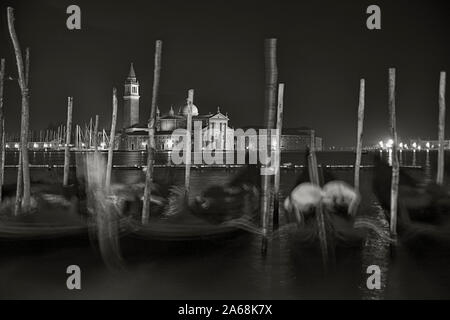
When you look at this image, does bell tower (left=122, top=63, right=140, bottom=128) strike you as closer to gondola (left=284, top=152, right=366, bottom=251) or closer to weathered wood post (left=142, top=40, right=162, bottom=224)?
gondola (left=284, top=152, right=366, bottom=251)

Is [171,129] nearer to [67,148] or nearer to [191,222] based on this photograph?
[67,148]

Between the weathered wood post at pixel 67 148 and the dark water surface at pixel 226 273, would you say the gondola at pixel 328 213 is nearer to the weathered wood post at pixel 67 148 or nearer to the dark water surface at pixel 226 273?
the dark water surface at pixel 226 273

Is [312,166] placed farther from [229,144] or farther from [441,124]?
[229,144]

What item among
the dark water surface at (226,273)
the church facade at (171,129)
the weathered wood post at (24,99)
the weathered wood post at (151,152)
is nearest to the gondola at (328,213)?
the dark water surface at (226,273)

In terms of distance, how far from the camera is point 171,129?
322 ft

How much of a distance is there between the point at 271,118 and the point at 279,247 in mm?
4020

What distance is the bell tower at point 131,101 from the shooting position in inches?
3819

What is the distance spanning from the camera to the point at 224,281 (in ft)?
37.1

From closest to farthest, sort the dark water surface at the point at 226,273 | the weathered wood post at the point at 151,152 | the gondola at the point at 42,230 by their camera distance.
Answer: the dark water surface at the point at 226,273 < the gondola at the point at 42,230 < the weathered wood post at the point at 151,152

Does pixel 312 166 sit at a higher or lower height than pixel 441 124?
lower

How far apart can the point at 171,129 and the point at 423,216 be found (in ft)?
278

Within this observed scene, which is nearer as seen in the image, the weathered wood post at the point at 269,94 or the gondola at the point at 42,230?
the weathered wood post at the point at 269,94
